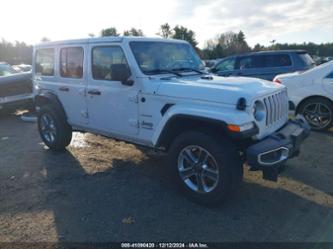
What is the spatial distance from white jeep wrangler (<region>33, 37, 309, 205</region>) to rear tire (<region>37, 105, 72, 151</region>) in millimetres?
41

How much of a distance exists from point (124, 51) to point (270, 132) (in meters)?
2.27

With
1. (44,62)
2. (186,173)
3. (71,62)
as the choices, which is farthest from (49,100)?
(186,173)

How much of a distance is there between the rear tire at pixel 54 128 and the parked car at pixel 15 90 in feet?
12.2

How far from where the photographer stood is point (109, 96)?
4.72 m

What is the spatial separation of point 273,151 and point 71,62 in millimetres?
3651

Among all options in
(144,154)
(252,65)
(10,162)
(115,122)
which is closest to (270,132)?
(115,122)

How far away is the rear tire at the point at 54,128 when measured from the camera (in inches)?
230

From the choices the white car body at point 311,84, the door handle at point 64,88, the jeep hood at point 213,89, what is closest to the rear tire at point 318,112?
the white car body at point 311,84

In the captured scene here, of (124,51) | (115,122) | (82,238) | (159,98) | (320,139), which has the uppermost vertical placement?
(124,51)

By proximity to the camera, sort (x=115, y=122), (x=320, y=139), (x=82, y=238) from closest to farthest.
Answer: (x=82, y=238), (x=115, y=122), (x=320, y=139)

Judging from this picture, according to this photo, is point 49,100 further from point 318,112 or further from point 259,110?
point 318,112

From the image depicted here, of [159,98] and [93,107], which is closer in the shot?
[159,98]

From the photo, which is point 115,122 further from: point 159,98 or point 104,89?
point 159,98

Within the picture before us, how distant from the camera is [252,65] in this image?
35.3 feet
